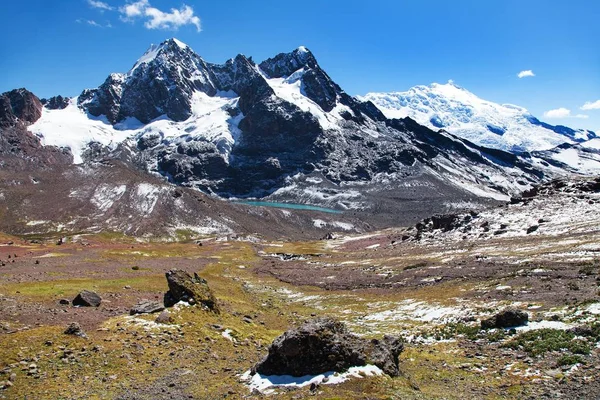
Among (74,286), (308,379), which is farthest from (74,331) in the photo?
(74,286)

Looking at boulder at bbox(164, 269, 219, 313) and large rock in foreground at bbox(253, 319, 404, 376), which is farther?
boulder at bbox(164, 269, 219, 313)

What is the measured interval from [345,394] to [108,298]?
99.8ft

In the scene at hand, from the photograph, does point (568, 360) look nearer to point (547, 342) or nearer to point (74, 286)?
point (547, 342)

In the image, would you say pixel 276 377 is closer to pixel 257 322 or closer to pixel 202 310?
pixel 202 310

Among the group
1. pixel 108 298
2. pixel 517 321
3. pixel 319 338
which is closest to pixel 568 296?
pixel 517 321

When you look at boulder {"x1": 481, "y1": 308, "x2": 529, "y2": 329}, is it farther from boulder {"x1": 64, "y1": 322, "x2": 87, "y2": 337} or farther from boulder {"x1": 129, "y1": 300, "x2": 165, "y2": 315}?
boulder {"x1": 64, "y1": 322, "x2": 87, "y2": 337}

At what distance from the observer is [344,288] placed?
64.4 metres

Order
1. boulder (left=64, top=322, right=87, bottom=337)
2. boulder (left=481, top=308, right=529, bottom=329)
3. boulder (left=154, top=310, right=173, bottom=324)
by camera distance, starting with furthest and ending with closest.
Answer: boulder (left=154, top=310, right=173, bottom=324) < boulder (left=481, top=308, right=529, bottom=329) < boulder (left=64, top=322, right=87, bottom=337)

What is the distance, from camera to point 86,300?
3628 centimetres

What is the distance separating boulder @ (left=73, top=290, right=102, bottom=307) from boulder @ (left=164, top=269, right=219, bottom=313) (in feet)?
23.2

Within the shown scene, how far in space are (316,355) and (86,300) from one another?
978 inches

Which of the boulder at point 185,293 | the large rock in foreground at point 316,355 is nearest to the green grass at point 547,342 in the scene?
the large rock in foreground at point 316,355

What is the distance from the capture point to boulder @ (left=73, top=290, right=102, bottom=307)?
36.2 meters

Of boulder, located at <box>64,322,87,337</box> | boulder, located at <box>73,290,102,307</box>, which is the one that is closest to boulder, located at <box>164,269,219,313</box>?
boulder, located at <box>73,290,102,307</box>
